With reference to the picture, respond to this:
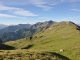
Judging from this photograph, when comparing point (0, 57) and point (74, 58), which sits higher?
point (0, 57)

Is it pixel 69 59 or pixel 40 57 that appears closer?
pixel 40 57

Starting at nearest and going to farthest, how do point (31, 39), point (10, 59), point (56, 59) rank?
point (10, 59)
point (56, 59)
point (31, 39)

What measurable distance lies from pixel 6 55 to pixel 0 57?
1826 mm

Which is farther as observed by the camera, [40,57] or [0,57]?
[40,57]

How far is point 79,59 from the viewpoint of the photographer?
37.3m

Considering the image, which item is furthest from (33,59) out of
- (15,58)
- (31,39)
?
(31,39)

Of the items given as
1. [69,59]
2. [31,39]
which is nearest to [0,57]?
[69,59]

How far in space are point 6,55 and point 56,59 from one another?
10192 mm

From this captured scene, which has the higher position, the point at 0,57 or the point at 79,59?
the point at 0,57

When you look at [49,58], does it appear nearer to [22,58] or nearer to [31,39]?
[22,58]

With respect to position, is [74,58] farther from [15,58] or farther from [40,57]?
[15,58]

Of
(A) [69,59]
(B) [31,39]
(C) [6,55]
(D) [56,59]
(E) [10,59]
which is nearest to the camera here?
(E) [10,59]

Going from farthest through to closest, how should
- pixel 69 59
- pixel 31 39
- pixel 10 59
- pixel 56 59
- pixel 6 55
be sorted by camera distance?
1. pixel 31 39
2. pixel 69 59
3. pixel 56 59
4. pixel 6 55
5. pixel 10 59

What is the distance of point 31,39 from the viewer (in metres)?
178
